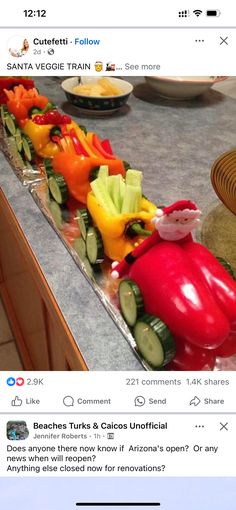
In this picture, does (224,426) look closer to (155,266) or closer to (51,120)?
(155,266)

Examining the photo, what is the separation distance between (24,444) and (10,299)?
2.63 feet

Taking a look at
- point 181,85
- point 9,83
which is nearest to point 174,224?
point 9,83

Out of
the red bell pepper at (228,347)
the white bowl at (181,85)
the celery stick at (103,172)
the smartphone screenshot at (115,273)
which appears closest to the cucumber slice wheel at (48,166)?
the smartphone screenshot at (115,273)

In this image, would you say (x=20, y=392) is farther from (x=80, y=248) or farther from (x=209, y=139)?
(x=209, y=139)

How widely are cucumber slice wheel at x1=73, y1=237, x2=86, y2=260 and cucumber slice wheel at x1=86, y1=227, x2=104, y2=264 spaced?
0.05 ft

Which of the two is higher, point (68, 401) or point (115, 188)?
point (115, 188)

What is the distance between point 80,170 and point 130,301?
8.9 inches

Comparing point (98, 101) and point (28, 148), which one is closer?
point (28, 148)

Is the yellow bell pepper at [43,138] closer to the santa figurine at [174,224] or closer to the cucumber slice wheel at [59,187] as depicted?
the cucumber slice wheel at [59,187]

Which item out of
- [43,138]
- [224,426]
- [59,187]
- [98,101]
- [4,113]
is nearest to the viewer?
[224,426]

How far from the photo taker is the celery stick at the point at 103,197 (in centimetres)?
52

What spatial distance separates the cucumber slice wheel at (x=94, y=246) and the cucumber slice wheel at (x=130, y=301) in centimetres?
7

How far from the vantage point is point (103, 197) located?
537 mm
